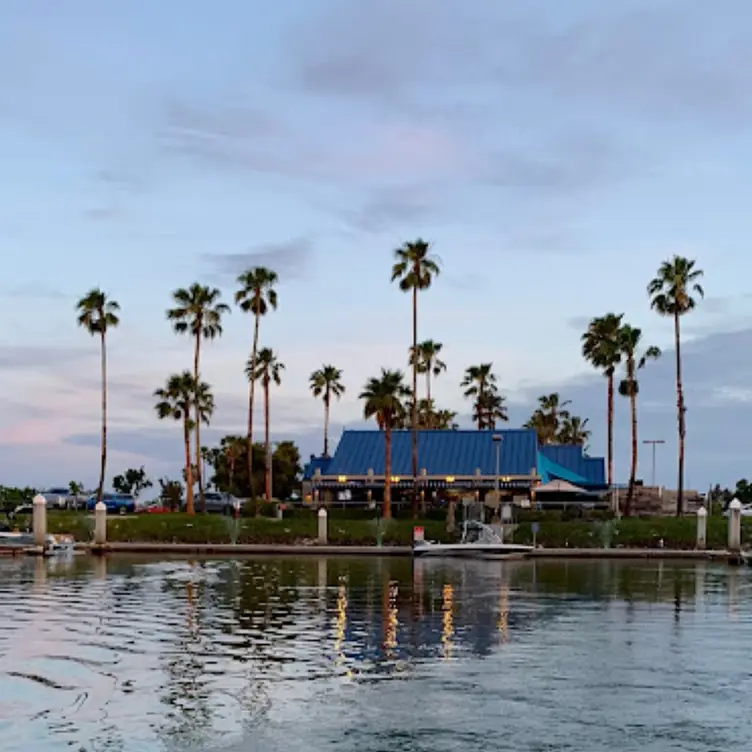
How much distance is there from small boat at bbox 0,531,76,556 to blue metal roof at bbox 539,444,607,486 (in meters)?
41.2

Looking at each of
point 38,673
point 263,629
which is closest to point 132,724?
point 38,673

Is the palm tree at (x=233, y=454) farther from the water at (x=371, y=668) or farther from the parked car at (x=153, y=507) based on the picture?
the water at (x=371, y=668)

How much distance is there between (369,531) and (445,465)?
13.2m

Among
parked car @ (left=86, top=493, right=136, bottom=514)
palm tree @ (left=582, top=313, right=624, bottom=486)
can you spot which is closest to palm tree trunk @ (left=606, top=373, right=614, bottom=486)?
palm tree @ (left=582, top=313, right=624, bottom=486)

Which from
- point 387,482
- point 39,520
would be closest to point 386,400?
point 387,482

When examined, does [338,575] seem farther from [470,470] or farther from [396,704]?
[470,470]

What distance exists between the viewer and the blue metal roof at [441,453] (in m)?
80.3

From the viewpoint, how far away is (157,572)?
158 ft

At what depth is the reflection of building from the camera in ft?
261

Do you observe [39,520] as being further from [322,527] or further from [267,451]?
[267,451]

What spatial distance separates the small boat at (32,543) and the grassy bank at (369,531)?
695 centimetres

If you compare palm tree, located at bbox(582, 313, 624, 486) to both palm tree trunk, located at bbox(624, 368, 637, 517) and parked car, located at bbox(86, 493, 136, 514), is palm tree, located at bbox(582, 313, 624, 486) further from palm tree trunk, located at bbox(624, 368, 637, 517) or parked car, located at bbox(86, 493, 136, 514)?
parked car, located at bbox(86, 493, 136, 514)

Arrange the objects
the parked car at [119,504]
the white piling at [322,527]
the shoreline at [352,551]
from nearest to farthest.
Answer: the shoreline at [352,551] → the white piling at [322,527] → the parked car at [119,504]

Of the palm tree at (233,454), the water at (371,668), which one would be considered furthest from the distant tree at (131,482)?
the water at (371,668)
